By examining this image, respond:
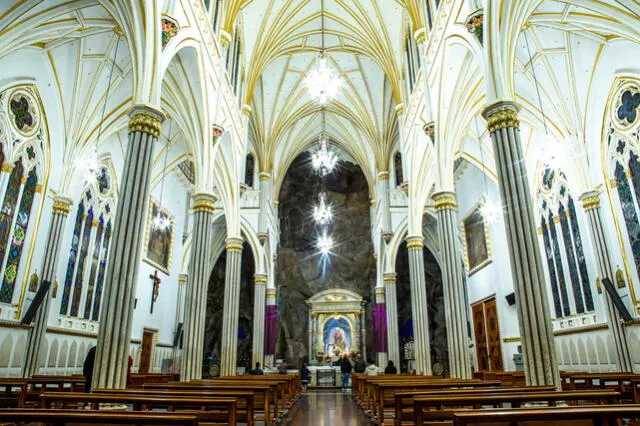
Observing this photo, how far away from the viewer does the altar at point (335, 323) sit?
25.8 metres

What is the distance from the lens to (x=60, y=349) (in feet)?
43.3

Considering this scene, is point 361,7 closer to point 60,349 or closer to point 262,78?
point 262,78

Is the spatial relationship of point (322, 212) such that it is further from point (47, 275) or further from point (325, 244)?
point (47, 275)

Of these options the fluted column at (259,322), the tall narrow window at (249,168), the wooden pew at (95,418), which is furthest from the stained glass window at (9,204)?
the tall narrow window at (249,168)

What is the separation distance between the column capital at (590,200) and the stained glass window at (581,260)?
977mm

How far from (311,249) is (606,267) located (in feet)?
61.3

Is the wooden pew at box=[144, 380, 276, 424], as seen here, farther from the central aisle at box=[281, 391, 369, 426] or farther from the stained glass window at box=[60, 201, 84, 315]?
the stained glass window at box=[60, 201, 84, 315]

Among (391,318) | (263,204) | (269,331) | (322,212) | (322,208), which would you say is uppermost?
(322,208)

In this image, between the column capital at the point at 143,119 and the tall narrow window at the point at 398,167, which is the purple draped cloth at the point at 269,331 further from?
the column capital at the point at 143,119

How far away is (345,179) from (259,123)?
9331 mm

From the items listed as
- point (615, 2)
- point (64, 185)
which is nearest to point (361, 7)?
point (615, 2)

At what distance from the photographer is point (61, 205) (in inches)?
514

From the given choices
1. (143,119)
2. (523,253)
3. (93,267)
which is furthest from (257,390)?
(93,267)

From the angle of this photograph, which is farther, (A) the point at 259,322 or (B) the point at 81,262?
(A) the point at 259,322
